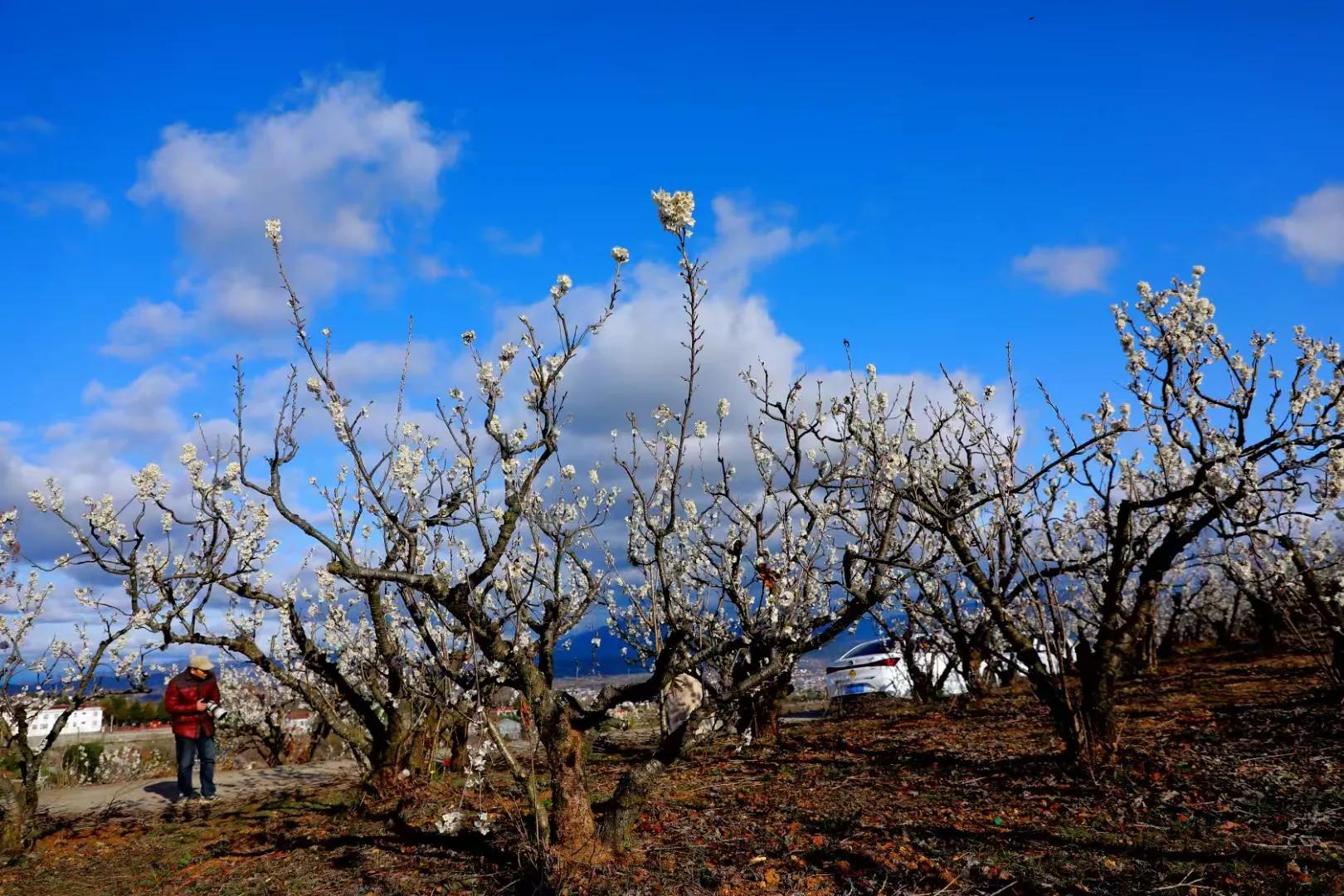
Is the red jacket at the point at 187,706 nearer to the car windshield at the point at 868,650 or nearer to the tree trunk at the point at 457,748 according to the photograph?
the tree trunk at the point at 457,748

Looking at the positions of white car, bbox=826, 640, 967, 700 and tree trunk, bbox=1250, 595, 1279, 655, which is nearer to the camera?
tree trunk, bbox=1250, 595, 1279, 655

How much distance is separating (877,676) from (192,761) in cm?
1159

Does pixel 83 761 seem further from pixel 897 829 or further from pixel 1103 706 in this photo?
pixel 1103 706

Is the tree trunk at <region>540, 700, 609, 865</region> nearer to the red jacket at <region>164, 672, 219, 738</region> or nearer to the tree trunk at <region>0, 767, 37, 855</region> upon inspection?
the tree trunk at <region>0, 767, 37, 855</region>

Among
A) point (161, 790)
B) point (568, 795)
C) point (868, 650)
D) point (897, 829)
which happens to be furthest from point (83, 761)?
point (897, 829)

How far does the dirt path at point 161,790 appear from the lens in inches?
424

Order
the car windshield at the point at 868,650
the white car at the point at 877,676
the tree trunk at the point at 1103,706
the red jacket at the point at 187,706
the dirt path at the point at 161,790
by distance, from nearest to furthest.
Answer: the tree trunk at the point at 1103,706 < the red jacket at the point at 187,706 < the dirt path at the point at 161,790 < the white car at the point at 877,676 < the car windshield at the point at 868,650

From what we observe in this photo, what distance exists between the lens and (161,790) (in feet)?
38.7

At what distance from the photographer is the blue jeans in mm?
10778

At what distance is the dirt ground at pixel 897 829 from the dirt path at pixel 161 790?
95 centimetres

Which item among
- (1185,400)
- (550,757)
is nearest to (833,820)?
(550,757)

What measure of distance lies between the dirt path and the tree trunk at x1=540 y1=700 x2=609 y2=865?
22.8 feet

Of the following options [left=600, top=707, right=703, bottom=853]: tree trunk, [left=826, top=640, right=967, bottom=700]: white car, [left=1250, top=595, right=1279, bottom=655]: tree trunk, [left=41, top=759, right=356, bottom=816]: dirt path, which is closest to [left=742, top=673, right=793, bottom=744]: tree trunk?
[left=600, top=707, right=703, bottom=853]: tree trunk

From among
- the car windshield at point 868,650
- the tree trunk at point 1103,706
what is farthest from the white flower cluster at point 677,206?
the car windshield at point 868,650
